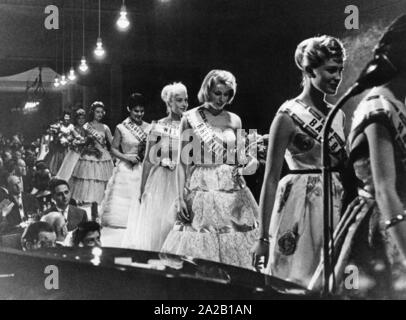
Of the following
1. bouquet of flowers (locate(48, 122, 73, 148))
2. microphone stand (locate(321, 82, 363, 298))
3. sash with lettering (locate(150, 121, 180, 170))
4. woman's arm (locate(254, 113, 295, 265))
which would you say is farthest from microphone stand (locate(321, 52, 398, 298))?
bouquet of flowers (locate(48, 122, 73, 148))

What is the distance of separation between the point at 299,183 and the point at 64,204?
1380 mm

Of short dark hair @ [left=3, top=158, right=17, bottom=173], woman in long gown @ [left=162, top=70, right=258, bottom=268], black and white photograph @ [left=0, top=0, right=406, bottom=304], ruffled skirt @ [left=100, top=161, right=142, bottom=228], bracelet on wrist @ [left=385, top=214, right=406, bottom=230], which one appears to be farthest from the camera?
ruffled skirt @ [left=100, top=161, right=142, bottom=228]

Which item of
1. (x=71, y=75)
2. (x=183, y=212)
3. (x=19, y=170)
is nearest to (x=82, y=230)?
(x=19, y=170)

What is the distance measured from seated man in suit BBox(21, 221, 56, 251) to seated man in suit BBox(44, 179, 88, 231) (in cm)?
22

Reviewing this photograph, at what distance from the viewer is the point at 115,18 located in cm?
258

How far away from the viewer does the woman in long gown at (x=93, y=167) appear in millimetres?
2979

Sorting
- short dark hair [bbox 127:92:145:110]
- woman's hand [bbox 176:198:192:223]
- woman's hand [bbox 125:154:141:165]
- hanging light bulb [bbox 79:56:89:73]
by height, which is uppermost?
hanging light bulb [bbox 79:56:89:73]

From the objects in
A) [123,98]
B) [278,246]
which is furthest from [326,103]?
[123,98]

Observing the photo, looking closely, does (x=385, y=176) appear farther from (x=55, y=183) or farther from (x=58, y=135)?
(x=55, y=183)

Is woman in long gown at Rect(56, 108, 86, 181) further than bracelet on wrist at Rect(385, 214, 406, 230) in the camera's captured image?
Yes

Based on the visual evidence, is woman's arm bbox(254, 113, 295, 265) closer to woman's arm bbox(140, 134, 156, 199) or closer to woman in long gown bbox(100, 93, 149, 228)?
woman in long gown bbox(100, 93, 149, 228)

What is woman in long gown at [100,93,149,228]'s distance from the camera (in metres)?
2.99

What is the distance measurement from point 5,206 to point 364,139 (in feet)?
5.05
